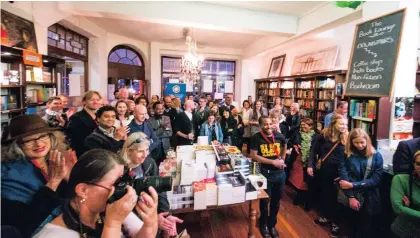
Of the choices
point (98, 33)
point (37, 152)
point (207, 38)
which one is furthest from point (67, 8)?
point (207, 38)

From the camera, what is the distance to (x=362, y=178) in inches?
86.0

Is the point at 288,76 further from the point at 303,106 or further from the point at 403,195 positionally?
the point at 403,195

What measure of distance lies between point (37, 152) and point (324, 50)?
639 cm

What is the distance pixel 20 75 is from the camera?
3.17 metres

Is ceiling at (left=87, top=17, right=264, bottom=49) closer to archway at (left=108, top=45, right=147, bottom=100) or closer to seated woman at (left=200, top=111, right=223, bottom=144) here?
archway at (left=108, top=45, right=147, bottom=100)

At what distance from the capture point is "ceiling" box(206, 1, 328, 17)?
4.03 m

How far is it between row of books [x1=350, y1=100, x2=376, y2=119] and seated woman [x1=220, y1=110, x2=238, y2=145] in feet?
6.75

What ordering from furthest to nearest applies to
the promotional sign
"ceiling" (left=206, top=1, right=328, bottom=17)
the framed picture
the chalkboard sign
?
1. the framed picture
2. the promotional sign
3. "ceiling" (left=206, top=1, right=328, bottom=17)
4. the chalkboard sign

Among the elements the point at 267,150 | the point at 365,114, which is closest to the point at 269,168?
the point at 267,150

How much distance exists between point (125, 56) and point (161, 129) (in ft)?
17.2

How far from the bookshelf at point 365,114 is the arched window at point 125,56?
669 cm

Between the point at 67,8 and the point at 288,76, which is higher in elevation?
the point at 67,8

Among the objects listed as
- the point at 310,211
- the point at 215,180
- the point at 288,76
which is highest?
the point at 288,76

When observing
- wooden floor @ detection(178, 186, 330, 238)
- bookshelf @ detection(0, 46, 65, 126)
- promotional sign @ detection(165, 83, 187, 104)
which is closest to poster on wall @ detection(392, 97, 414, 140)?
wooden floor @ detection(178, 186, 330, 238)
